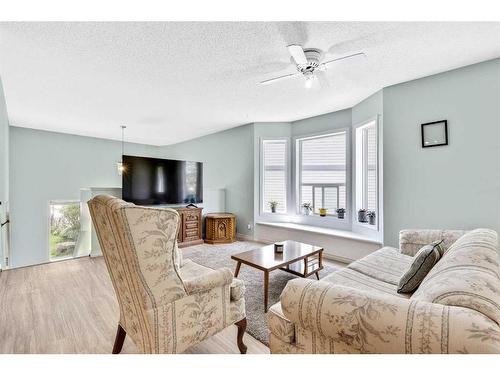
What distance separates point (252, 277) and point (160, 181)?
8.98 ft

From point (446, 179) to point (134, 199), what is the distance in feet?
15.0

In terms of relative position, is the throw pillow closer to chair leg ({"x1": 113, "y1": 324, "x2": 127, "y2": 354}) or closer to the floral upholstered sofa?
the floral upholstered sofa

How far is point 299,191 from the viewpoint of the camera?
4.69m

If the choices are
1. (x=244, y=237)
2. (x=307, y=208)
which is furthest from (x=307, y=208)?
(x=244, y=237)

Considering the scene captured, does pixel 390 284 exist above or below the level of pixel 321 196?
below

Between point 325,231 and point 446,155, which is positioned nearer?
point 446,155

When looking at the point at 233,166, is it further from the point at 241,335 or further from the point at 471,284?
the point at 471,284

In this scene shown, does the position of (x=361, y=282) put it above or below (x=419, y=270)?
below

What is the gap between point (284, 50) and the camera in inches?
86.4

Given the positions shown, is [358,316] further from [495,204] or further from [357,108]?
[357,108]

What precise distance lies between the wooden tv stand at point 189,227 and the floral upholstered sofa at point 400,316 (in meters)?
3.71

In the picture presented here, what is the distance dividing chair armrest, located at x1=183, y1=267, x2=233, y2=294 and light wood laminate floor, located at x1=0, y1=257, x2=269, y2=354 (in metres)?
0.61

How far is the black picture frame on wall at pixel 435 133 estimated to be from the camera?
2697mm
